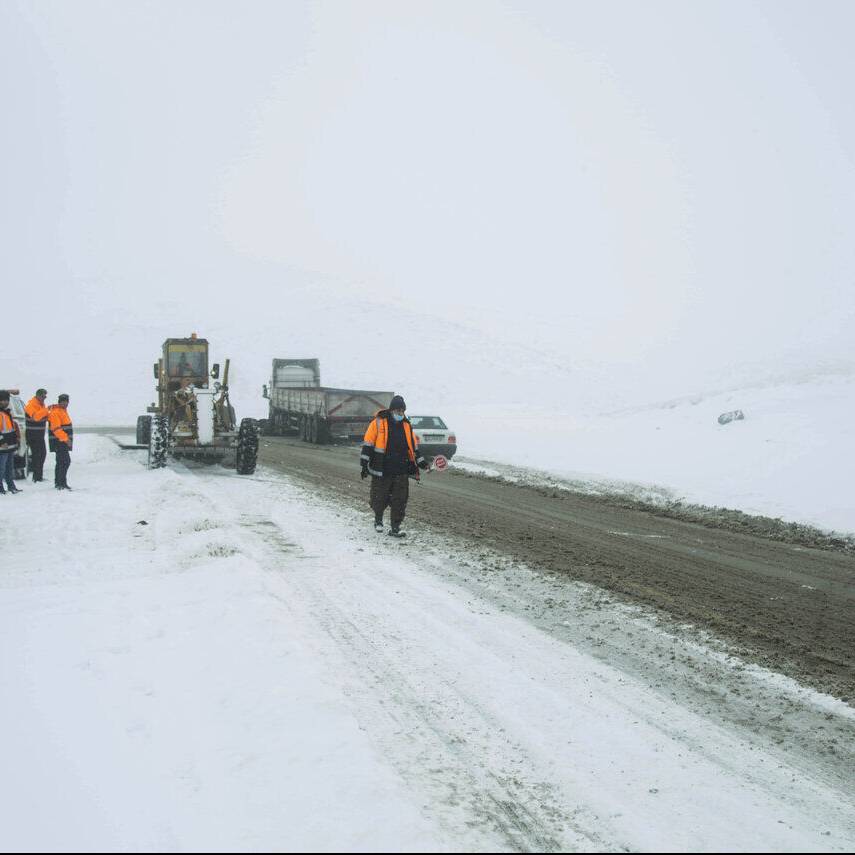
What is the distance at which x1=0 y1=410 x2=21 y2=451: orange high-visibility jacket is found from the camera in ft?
49.7

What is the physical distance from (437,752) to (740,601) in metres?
4.84

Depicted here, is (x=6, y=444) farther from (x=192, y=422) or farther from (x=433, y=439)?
(x=433, y=439)

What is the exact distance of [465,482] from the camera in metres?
18.7

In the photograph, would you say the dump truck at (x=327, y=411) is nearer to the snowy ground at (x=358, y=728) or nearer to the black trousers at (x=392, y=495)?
the black trousers at (x=392, y=495)

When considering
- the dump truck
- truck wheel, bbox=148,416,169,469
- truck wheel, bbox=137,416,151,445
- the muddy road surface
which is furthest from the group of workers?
the dump truck

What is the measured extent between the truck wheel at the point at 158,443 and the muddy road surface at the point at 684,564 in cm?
433

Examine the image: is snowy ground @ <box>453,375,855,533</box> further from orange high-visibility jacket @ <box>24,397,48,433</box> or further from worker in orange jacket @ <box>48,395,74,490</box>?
orange high-visibility jacket @ <box>24,397,48,433</box>

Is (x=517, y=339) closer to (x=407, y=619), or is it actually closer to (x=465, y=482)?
(x=465, y=482)

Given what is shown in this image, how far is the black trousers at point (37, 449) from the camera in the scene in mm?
16869

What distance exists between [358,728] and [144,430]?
17.2m

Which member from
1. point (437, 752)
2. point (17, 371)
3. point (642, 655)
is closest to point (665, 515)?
point (642, 655)

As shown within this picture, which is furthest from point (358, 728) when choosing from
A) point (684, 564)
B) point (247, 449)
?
point (247, 449)

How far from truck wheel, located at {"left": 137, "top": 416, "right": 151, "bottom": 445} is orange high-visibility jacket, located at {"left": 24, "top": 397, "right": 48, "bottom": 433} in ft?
11.9

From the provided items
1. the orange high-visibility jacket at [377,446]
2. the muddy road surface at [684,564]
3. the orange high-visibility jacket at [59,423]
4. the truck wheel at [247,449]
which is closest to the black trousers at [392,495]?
the orange high-visibility jacket at [377,446]
